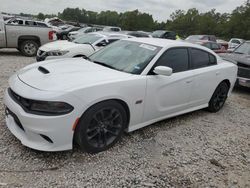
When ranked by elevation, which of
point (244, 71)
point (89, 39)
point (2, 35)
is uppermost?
point (89, 39)

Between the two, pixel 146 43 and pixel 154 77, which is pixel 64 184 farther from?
pixel 146 43

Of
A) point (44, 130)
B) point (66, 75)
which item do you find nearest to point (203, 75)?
point (66, 75)

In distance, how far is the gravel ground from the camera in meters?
2.80

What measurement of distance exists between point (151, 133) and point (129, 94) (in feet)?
3.33

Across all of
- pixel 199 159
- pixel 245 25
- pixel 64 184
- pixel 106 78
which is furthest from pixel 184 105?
pixel 245 25

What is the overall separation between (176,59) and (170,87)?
0.58 metres

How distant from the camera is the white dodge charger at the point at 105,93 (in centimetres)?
281

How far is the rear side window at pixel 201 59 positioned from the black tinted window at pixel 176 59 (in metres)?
0.20

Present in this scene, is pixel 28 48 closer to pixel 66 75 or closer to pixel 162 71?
pixel 66 75

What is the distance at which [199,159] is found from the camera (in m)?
3.48

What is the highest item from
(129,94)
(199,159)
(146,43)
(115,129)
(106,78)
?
(146,43)

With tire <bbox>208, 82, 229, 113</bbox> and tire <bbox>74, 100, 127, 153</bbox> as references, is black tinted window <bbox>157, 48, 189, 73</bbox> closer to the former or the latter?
tire <bbox>74, 100, 127, 153</bbox>

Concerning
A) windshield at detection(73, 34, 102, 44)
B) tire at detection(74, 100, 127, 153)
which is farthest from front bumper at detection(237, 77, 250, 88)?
tire at detection(74, 100, 127, 153)

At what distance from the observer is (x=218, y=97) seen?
5285 millimetres
